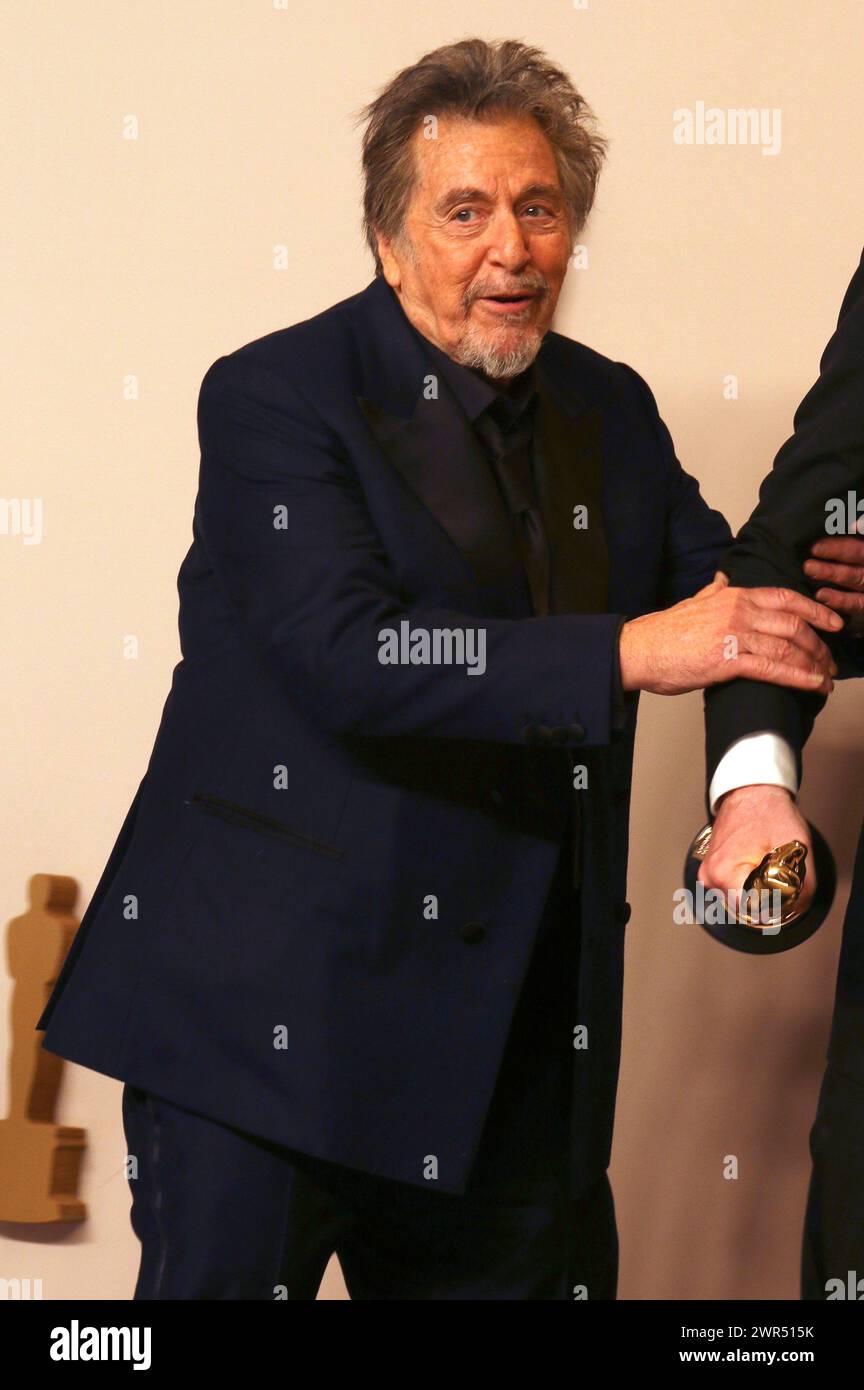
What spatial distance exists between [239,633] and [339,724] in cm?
18

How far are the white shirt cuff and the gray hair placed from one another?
2.00 ft

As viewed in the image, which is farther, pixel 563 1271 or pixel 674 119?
pixel 674 119

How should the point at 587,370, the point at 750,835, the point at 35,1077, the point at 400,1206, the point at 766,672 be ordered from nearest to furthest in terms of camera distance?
the point at 750,835
the point at 766,672
the point at 400,1206
the point at 587,370
the point at 35,1077

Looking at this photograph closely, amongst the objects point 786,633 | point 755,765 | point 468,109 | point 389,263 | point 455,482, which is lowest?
point 755,765

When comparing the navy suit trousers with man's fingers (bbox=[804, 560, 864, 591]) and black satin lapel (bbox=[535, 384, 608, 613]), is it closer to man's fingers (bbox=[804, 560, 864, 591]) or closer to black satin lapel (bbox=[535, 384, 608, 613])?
black satin lapel (bbox=[535, 384, 608, 613])

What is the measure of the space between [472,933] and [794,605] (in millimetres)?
391

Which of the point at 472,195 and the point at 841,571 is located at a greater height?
the point at 472,195

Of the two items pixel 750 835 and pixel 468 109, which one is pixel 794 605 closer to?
pixel 750 835

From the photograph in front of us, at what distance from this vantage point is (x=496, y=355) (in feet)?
5.12

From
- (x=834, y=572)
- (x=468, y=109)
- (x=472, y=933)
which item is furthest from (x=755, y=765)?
(x=468, y=109)

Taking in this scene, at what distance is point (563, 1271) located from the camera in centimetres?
167

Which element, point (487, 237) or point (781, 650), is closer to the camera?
point (781, 650)
